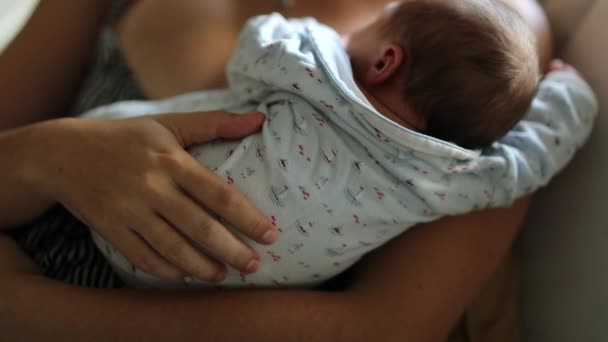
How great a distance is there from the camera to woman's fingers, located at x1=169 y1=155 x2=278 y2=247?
0.57 metres

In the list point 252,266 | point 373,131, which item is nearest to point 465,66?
point 373,131

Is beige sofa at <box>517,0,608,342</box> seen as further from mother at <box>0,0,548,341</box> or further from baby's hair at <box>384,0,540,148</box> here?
baby's hair at <box>384,0,540,148</box>

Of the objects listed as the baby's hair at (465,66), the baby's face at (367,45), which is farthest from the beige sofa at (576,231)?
the baby's face at (367,45)

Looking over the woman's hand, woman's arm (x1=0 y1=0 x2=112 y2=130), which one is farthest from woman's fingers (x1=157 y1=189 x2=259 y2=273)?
woman's arm (x1=0 y1=0 x2=112 y2=130)

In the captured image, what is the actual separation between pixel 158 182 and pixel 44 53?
408 millimetres

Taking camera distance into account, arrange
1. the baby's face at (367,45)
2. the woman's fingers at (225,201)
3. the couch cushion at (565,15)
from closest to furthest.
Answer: the woman's fingers at (225,201), the baby's face at (367,45), the couch cushion at (565,15)

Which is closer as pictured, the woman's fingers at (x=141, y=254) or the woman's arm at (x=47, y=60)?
the woman's fingers at (x=141, y=254)

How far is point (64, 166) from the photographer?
613mm

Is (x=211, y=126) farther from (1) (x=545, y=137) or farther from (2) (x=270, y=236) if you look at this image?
(1) (x=545, y=137)

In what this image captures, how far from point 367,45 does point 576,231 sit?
50 cm

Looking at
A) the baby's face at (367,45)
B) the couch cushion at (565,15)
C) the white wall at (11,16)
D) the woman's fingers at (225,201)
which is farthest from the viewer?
the couch cushion at (565,15)

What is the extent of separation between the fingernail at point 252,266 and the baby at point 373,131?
0.03 metres

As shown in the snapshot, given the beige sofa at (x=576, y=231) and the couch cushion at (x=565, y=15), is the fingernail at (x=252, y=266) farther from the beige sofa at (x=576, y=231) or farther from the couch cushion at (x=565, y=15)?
the couch cushion at (x=565, y=15)

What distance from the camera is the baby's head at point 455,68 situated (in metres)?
0.60
